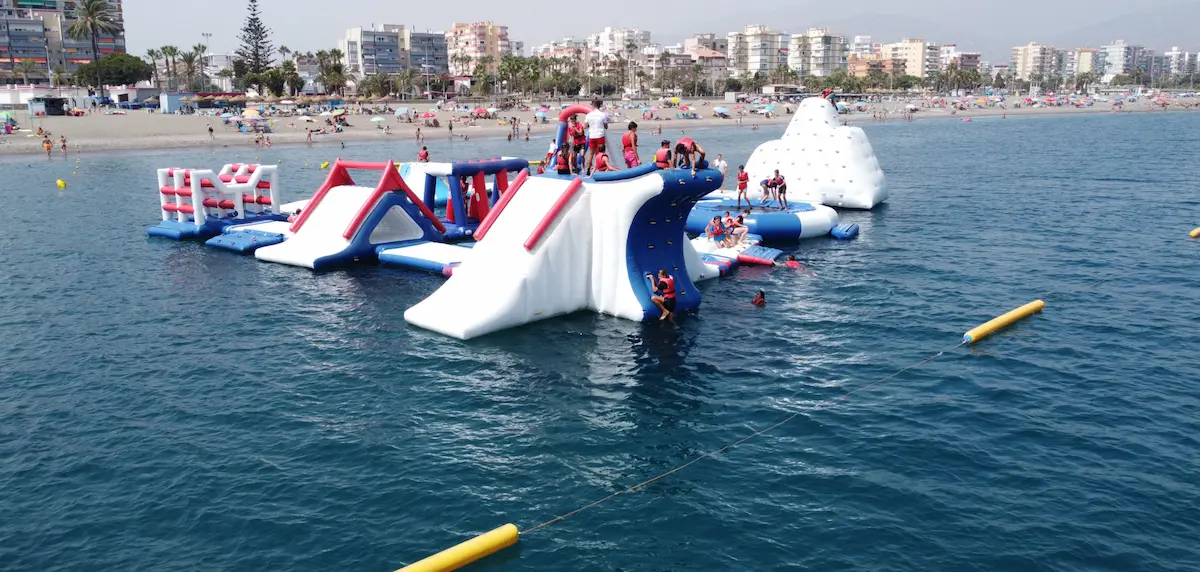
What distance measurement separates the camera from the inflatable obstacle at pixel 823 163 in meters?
42.7

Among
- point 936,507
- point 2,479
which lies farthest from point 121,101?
point 936,507

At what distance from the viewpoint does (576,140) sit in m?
26.1

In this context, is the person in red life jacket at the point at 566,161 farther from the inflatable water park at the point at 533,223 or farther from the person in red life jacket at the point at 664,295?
the person in red life jacket at the point at 664,295

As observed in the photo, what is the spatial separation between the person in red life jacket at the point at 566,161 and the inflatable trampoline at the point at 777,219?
10375 millimetres

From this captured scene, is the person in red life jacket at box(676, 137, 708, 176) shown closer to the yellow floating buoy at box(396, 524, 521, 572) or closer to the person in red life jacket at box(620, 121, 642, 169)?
the person in red life jacket at box(620, 121, 642, 169)

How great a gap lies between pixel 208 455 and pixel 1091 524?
1490cm

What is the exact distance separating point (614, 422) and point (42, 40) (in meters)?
211

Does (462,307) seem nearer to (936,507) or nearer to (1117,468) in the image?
(936,507)

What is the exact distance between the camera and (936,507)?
14.3m

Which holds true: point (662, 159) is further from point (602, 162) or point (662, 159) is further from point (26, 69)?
point (26, 69)

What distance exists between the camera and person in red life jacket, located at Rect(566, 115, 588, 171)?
25.9m

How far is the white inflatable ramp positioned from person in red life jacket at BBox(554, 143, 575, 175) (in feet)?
19.0

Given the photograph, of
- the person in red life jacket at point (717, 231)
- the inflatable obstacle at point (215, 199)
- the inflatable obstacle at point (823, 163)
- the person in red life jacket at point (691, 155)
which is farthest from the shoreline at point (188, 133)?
the person in red life jacket at point (691, 155)

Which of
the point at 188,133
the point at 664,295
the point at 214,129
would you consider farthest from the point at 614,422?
the point at 214,129
